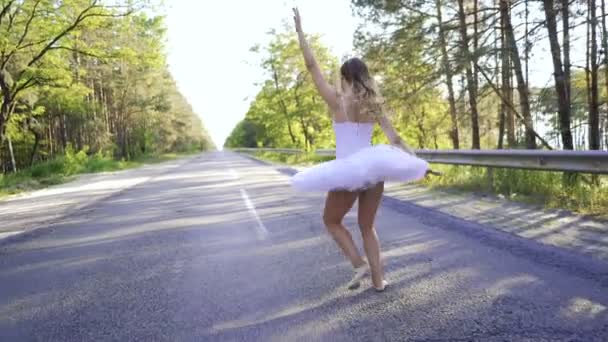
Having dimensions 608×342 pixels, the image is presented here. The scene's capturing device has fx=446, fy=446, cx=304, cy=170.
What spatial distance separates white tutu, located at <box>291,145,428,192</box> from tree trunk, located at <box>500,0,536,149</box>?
768 centimetres

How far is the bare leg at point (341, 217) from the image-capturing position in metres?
3.73

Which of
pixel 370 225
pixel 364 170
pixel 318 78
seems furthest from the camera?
pixel 370 225

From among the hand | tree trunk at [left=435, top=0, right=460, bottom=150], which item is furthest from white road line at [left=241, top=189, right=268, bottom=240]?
tree trunk at [left=435, top=0, right=460, bottom=150]

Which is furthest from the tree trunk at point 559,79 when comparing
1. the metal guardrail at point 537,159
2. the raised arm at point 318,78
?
the raised arm at point 318,78

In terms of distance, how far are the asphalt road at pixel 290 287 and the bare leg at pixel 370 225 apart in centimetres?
16

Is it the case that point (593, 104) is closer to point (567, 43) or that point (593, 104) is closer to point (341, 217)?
point (567, 43)

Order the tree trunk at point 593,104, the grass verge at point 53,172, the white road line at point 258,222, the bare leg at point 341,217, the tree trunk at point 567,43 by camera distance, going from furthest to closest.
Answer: the grass verge at point 53,172, the tree trunk at point 567,43, the tree trunk at point 593,104, the white road line at point 258,222, the bare leg at point 341,217

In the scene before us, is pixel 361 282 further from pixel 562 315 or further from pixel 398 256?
pixel 562 315

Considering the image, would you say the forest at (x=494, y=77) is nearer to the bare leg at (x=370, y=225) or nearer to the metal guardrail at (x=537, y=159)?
the metal guardrail at (x=537, y=159)

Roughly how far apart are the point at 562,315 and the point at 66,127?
4250 centimetres

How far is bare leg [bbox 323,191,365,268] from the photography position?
12.2ft

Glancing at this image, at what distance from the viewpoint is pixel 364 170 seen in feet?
11.2

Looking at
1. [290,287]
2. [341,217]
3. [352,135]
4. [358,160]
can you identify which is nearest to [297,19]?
[352,135]

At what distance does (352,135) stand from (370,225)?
77cm
